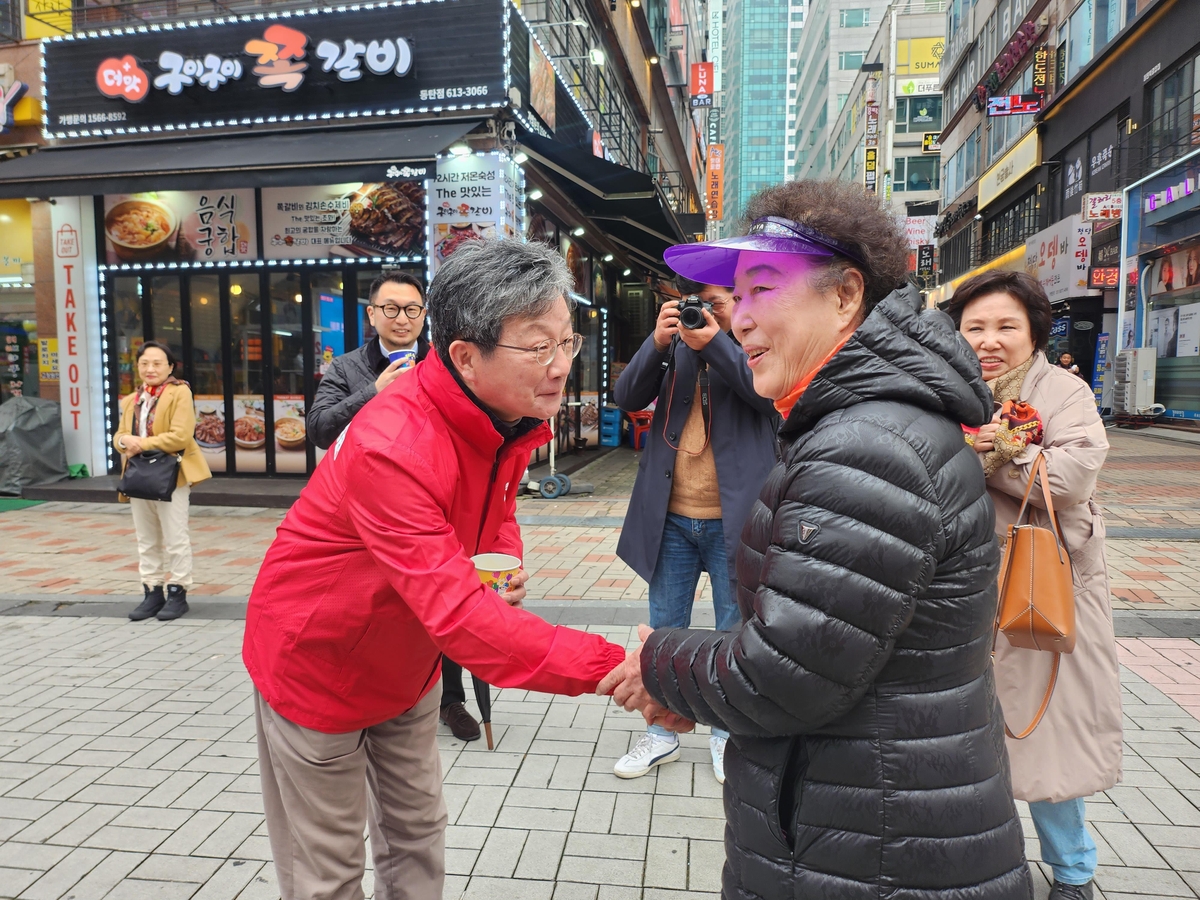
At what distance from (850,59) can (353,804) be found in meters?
81.2

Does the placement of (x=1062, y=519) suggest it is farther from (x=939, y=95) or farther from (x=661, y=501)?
(x=939, y=95)

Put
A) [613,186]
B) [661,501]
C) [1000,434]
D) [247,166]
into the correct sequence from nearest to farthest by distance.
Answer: [1000,434], [661,501], [247,166], [613,186]

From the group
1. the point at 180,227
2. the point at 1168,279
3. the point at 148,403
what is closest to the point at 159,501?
the point at 148,403

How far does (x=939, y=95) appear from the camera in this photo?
4788 cm

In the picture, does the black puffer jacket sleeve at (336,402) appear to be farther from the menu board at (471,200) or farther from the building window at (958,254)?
the building window at (958,254)

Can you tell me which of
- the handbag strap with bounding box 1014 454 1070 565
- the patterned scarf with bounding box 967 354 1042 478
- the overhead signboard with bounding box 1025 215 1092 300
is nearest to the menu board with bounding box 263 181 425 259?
the patterned scarf with bounding box 967 354 1042 478

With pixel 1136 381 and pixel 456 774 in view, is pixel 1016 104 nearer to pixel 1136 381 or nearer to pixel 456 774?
pixel 1136 381

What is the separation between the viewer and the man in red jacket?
1.52 m

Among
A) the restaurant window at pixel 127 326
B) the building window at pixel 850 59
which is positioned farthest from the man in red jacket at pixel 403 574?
the building window at pixel 850 59

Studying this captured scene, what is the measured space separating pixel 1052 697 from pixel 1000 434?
0.79 meters

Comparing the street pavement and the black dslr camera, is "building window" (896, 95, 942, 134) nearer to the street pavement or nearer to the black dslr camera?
the street pavement

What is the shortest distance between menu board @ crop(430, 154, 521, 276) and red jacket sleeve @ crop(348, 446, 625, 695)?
7.59m

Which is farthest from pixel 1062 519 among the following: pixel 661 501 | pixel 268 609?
pixel 268 609

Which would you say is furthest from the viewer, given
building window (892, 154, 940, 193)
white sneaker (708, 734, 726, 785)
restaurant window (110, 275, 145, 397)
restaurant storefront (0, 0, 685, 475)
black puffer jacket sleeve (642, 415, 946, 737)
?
building window (892, 154, 940, 193)
